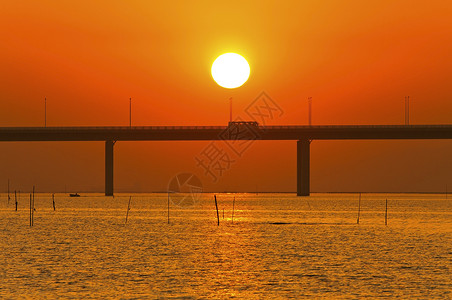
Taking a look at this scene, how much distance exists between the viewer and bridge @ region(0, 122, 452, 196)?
16500cm

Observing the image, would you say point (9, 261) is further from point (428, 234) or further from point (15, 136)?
point (15, 136)

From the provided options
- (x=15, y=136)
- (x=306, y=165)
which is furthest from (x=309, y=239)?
(x=15, y=136)

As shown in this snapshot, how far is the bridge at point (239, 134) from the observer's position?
165000 mm

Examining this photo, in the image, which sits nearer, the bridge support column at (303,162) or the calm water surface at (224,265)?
the calm water surface at (224,265)

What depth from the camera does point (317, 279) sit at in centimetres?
3053

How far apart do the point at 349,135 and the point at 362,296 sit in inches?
A: 5686

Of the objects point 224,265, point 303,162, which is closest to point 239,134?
point 303,162

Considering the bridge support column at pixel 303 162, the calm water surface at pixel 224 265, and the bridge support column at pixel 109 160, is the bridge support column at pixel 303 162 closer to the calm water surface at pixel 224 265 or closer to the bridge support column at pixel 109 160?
the bridge support column at pixel 109 160

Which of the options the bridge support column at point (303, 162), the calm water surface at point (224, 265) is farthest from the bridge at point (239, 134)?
the calm water surface at point (224, 265)

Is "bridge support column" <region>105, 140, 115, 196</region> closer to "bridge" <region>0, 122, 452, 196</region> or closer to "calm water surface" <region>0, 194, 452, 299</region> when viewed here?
"bridge" <region>0, 122, 452, 196</region>

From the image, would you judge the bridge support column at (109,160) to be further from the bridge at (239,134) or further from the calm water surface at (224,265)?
the calm water surface at (224,265)

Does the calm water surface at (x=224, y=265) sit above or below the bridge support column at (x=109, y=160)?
below

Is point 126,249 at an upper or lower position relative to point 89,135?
lower

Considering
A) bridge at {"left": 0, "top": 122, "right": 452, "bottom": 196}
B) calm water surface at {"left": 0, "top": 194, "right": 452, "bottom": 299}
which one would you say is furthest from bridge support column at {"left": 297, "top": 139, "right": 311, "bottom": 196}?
calm water surface at {"left": 0, "top": 194, "right": 452, "bottom": 299}
